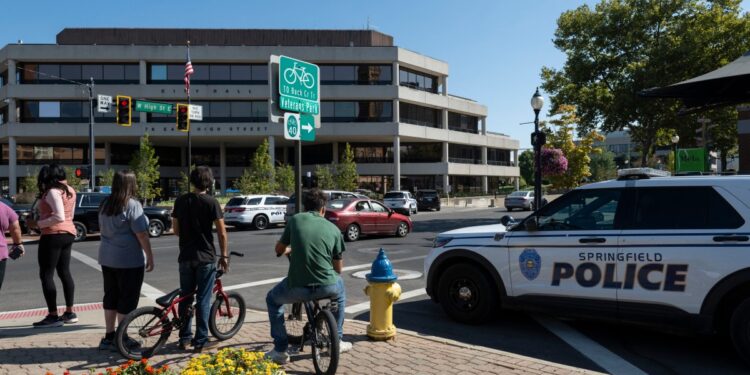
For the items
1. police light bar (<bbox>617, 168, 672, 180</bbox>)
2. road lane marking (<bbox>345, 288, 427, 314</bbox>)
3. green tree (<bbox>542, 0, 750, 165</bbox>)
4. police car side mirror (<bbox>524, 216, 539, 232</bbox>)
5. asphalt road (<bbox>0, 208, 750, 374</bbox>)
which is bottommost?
road lane marking (<bbox>345, 288, 427, 314</bbox>)

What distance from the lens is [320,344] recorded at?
477 centimetres

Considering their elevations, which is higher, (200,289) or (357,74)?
(357,74)

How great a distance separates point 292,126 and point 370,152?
53.1 metres

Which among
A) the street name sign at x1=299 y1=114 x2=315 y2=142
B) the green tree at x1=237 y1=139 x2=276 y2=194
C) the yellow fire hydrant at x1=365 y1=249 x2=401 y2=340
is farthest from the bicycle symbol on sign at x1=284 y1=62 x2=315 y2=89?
the green tree at x1=237 y1=139 x2=276 y2=194

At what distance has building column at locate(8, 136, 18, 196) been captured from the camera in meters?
50.6

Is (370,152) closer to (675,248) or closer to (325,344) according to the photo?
(675,248)

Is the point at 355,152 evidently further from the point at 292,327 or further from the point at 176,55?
the point at 292,327

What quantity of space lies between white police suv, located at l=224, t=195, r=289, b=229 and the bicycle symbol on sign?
18541mm

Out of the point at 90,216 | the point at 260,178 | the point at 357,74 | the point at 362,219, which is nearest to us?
the point at 362,219

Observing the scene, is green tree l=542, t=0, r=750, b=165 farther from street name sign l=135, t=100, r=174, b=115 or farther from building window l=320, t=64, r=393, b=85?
building window l=320, t=64, r=393, b=85

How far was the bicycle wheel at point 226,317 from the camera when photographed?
570 centimetres

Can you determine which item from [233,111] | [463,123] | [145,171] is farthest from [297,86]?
[463,123]

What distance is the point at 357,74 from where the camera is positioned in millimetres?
55250

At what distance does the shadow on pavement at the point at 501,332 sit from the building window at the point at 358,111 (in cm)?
4776
